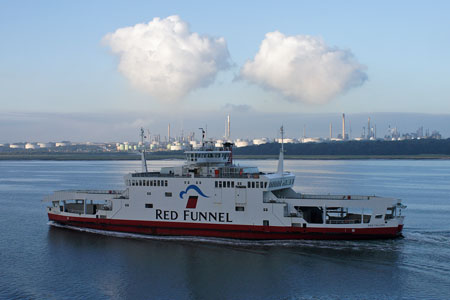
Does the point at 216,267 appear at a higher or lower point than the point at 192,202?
lower

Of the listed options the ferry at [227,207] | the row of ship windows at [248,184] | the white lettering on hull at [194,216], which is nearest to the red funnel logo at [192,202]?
the ferry at [227,207]

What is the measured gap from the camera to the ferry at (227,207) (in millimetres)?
29859

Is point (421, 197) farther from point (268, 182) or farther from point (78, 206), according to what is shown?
point (78, 206)

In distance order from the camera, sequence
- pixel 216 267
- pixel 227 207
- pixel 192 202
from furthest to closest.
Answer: pixel 192 202, pixel 227 207, pixel 216 267

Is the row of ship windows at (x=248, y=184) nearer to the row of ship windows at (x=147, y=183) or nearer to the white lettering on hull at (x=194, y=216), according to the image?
the white lettering on hull at (x=194, y=216)

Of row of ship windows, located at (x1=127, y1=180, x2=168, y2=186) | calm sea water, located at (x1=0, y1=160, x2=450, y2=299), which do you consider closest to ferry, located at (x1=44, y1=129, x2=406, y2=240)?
row of ship windows, located at (x1=127, y1=180, x2=168, y2=186)

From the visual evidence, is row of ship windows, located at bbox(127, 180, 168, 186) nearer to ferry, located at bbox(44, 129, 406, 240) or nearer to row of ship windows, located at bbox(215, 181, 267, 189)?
ferry, located at bbox(44, 129, 406, 240)

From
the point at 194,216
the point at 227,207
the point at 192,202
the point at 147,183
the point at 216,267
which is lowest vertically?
the point at 216,267

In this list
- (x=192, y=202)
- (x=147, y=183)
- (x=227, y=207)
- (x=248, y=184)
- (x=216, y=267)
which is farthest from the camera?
(x=147, y=183)

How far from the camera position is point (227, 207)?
31.1 metres

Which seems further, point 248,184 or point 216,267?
point 248,184

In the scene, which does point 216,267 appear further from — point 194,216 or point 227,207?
point 194,216

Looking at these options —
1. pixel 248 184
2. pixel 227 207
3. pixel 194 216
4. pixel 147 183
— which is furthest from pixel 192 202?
pixel 248 184

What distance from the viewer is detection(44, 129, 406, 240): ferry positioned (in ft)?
98.0
